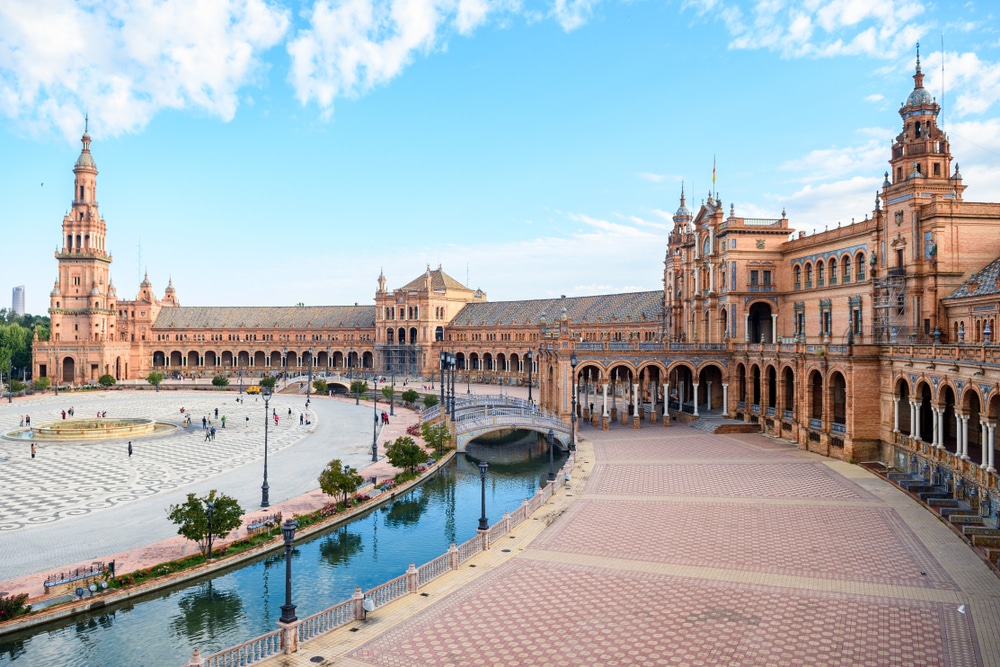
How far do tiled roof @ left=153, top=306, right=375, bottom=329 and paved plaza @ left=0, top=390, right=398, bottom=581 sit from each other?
45.5 meters

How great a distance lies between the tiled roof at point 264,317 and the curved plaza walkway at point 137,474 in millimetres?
45542

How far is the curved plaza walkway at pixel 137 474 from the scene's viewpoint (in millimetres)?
28281

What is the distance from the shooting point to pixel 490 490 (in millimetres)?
42594

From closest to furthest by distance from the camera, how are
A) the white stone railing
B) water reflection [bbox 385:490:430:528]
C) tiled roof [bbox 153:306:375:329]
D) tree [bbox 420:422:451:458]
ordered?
1. the white stone railing
2. water reflection [bbox 385:490:430:528]
3. tree [bbox 420:422:451:458]
4. tiled roof [bbox 153:306:375:329]

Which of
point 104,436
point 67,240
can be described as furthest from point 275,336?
point 104,436

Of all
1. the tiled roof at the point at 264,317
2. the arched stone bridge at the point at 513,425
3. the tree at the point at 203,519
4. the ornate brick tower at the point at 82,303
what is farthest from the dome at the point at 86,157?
the tree at the point at 203,519

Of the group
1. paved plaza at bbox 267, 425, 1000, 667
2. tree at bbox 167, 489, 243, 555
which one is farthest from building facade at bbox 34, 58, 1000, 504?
tree at bbox 167, 489, 243, 555

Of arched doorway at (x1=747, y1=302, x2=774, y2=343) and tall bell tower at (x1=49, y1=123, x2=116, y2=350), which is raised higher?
tall bell tower at (x1=49, y1=123, x2=116, y2=350)

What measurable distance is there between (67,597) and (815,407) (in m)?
42.6

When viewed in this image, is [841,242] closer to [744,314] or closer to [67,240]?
[744,314]

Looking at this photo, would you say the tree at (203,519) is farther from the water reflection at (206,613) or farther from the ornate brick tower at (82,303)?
the ornate brick tower at (82,303)

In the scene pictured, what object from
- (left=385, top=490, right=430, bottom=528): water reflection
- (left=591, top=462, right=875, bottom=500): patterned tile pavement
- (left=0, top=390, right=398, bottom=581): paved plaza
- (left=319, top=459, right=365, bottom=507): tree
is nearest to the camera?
(left=0, top=390, right=398, bottom=581): paved plaza

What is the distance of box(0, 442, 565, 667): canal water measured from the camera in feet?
67.7

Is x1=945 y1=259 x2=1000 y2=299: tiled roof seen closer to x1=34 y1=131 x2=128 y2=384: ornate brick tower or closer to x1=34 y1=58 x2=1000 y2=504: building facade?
x1=34 y1=58 x2=1000 y2=504: building facade
